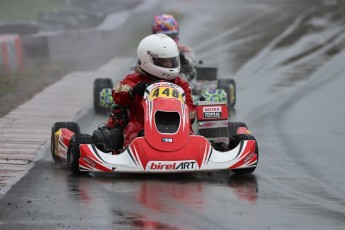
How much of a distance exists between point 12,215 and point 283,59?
44.6 ft

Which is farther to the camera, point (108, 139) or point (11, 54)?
point (11, 54)

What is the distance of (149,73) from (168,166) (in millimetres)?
1409

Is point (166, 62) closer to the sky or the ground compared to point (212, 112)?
closer to the sky

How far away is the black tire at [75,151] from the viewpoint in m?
9.68

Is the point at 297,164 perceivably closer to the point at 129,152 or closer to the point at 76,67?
the point at 129,152

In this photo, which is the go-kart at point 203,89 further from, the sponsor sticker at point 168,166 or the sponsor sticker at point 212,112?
the sponsor sticker at point 168,166

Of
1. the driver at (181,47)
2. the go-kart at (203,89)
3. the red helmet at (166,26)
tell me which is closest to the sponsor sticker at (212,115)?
the go-kart at (203,89)

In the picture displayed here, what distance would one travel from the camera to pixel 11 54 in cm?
1919

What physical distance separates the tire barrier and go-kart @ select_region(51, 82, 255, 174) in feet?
27.8

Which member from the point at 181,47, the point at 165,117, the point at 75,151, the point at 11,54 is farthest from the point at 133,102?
the point at 11,54

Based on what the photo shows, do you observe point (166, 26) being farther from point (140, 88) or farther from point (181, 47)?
point (140, 88)

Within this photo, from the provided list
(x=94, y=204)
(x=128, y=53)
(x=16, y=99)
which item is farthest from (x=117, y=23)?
(x=94, y=204)

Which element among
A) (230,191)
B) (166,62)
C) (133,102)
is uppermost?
(166,62)

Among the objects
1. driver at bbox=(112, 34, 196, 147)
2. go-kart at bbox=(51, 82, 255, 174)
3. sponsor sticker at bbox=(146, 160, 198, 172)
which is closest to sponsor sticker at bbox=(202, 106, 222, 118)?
go-kart at bbox=(51, 82, 255, 174)
